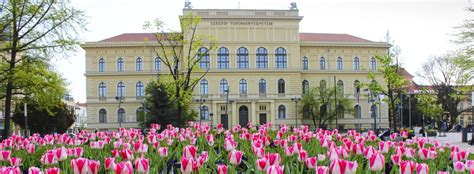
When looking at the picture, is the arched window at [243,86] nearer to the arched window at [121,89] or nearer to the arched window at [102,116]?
the arched window at [121,89]

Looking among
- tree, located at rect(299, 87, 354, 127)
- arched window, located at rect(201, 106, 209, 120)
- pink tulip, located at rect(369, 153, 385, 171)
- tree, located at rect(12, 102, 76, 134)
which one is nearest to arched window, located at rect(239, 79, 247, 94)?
arched window, located at rect(201, 106, 209, 120)

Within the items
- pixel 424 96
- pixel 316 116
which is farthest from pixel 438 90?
pixel 316 116

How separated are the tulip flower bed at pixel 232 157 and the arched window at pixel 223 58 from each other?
187ft

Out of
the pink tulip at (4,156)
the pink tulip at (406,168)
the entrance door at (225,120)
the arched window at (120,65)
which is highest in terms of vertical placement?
the arched window at (120,65)

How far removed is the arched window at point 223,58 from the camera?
66125 millimetres

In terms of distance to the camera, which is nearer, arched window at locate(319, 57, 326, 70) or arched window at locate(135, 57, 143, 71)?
arched window at locate(135, 57, 143, 71)

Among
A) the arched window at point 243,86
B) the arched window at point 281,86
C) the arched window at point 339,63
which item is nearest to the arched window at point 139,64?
the arched window at point 243,86

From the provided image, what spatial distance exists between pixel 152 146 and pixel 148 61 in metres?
62.5

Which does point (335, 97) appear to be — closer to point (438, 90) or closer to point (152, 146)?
point (438, 90)

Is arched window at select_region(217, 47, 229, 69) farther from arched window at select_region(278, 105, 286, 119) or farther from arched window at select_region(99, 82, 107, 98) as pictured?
arched window at select_region(99, 82, 107, 98)

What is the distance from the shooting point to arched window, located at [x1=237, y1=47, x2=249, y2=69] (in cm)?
6618

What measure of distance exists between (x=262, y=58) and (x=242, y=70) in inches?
111

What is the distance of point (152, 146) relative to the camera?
6895 millimetres

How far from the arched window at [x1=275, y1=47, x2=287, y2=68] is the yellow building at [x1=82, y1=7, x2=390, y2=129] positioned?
0.12 m
